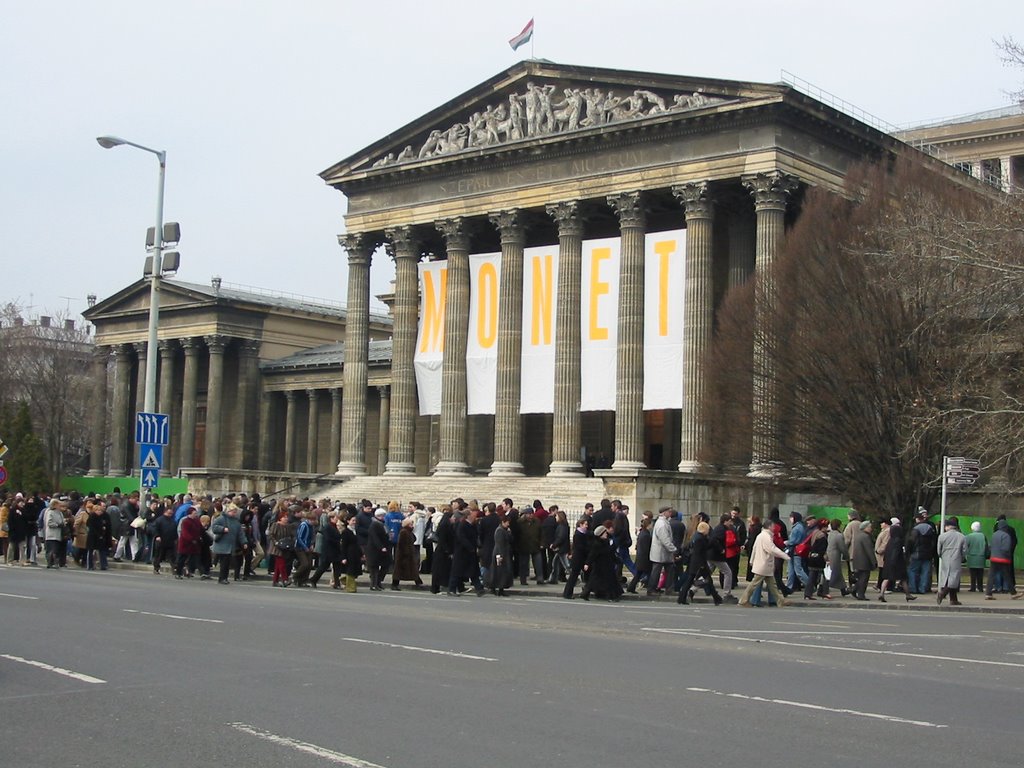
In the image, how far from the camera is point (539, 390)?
5491cm

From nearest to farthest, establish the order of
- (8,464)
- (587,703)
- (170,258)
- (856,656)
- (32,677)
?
(587,703) → (32,677) → (856,656) → (170,258) → (8,464)

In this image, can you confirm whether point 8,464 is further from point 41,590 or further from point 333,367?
point 41,590

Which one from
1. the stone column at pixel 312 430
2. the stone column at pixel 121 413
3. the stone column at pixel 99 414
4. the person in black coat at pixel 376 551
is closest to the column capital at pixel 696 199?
the person in black coat at pixel 376 551

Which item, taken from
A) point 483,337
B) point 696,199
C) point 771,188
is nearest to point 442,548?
point 771,188

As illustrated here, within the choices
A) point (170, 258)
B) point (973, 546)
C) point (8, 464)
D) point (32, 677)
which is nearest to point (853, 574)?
point (973, 546)

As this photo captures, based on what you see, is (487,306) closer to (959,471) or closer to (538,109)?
(538,109)

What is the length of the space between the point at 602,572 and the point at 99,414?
67460 millimetres

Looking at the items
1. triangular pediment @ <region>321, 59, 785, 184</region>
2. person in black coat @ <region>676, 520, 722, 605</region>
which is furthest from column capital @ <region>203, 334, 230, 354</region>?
person in black coat @ <region>676, 520, 722, 605</region>

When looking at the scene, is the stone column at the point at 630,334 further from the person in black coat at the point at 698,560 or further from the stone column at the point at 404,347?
the person in black coat at the point at 698,560

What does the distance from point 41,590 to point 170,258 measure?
13.2m

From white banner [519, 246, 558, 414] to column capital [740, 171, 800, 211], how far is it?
30.0ft

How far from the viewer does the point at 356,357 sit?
61094 millimetres

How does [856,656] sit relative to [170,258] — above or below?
below

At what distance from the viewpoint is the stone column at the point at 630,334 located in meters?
51.3
